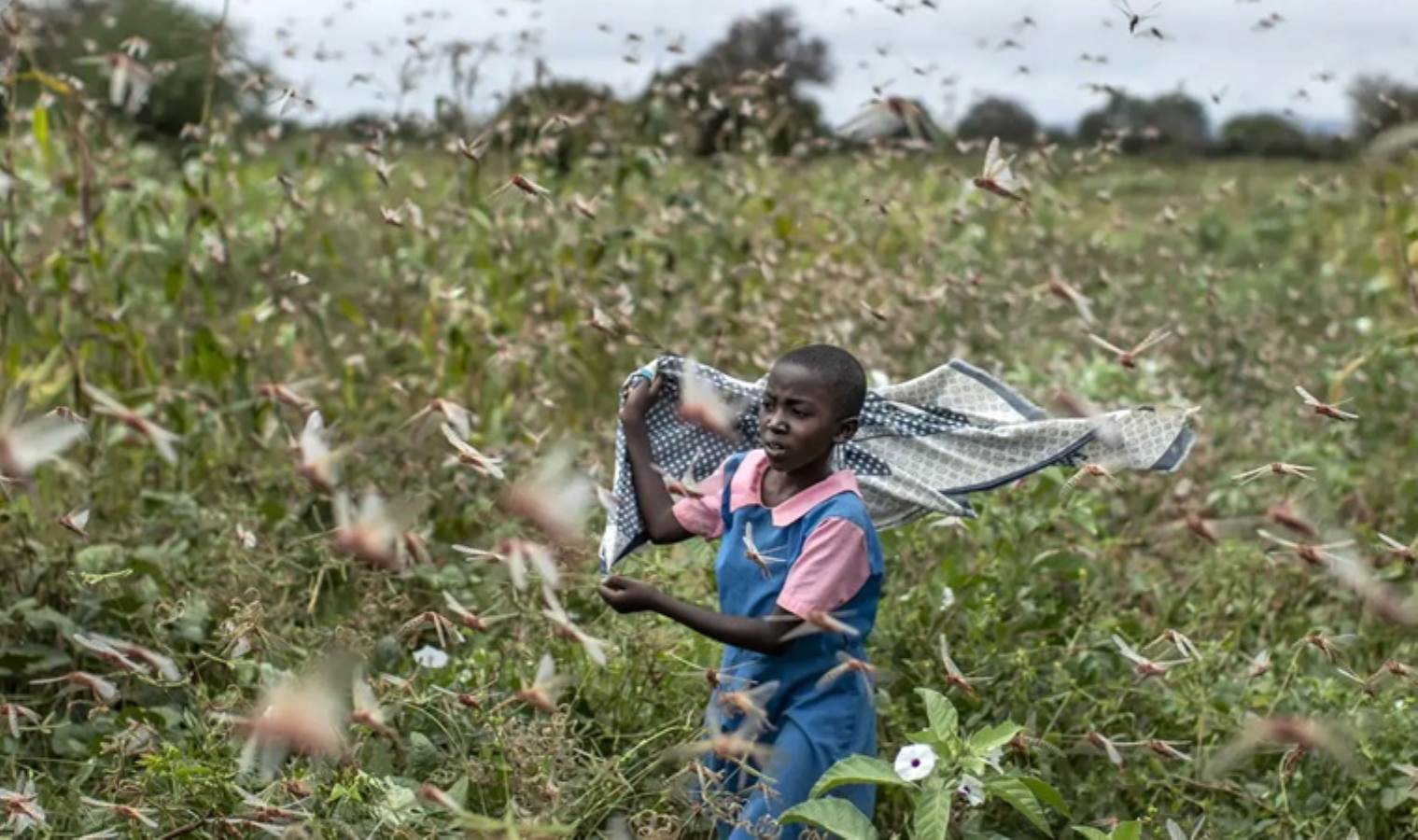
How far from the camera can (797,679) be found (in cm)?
255

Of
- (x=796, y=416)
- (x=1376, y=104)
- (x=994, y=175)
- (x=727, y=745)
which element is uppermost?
(x=994, y=175)

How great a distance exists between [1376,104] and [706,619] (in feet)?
19.3

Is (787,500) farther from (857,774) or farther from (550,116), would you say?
(550,116)

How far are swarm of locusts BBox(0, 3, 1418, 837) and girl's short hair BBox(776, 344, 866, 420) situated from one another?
0.80 feet

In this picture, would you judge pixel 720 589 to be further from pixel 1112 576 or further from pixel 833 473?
pixel 1112 576

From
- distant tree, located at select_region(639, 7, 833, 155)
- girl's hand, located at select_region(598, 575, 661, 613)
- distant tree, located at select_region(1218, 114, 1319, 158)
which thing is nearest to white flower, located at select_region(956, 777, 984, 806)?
girl's hand, located at select_region(598, 575, 661, 613)

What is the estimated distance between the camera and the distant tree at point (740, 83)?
16.1 feet

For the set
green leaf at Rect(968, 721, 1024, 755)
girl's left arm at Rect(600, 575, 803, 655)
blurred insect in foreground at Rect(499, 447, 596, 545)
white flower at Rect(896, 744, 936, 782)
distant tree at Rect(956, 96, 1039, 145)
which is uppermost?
blurred insect in foreground at Rect(499, 447, 596, 545)

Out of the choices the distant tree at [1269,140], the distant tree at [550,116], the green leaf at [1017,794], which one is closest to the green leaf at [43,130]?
the distant tree at [550,116]

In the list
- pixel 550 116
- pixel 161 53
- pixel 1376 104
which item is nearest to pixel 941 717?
pixel 550 116

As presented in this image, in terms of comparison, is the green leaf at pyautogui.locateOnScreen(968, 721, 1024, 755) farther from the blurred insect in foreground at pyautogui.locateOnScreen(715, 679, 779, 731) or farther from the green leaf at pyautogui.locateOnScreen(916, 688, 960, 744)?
the blurred insect in foreground at pyautogui.locateOnScreen(715, 679, 779, 731)

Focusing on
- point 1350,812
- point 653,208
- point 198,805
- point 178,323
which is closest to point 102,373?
point 178,323

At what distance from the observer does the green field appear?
270 cm

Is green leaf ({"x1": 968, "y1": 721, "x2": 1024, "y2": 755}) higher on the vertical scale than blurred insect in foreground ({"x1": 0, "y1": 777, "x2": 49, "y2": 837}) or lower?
higher
